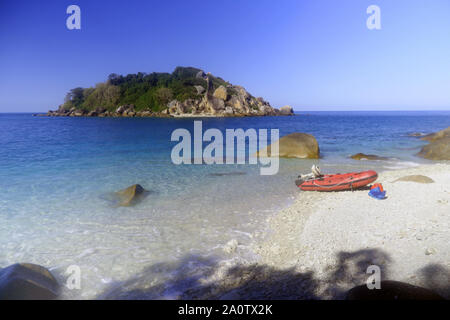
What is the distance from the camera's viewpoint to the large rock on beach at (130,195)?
8.95 m

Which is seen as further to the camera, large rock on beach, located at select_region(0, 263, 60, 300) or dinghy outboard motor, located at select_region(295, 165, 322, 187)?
dinghy outboard motor, located at select_region(295, 165, 322, 187)

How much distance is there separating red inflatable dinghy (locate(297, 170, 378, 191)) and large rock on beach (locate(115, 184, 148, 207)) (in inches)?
275

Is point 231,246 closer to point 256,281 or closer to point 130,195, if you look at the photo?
point 256,281

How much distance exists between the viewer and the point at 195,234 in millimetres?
6520

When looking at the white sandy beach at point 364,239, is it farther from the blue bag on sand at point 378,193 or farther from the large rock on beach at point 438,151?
the large rock on beach at point 438,151

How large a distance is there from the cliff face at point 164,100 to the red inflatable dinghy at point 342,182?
88678 millimetres

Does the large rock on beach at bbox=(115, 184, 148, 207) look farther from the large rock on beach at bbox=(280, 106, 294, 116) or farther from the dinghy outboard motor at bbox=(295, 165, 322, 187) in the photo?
the large rock on beach at bbox=(280, 106, 294, 116)

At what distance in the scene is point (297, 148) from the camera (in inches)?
705

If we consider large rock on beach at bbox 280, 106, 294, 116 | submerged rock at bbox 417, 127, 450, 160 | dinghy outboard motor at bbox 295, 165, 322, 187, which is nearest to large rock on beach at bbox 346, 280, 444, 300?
dinghy outboard motor at bbox 295, 165, 322, 187

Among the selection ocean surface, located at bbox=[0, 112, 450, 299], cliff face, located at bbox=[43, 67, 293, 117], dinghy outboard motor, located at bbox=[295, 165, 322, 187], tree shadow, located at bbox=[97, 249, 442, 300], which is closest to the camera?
tree shadow, located at bbox=[97, 249, 442, 300]

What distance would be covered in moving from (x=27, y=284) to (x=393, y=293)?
5.70 meters

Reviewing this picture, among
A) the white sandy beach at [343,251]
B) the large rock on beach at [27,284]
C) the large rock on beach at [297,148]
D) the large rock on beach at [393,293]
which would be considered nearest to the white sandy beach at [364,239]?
the white sandy beach at [343,251]

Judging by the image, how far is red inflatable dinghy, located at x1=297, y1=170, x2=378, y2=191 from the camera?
30.8 ft
